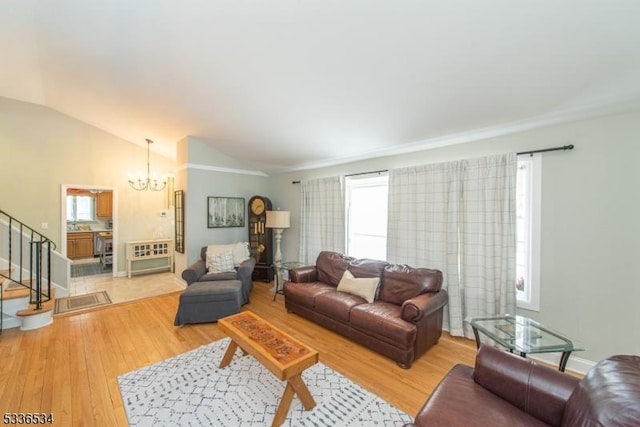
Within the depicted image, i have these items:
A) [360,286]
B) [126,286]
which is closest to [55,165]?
[126,286]

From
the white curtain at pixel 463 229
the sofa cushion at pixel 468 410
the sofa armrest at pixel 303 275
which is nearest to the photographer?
the sofa cushion at pixel 468 410

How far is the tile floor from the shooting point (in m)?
4.54

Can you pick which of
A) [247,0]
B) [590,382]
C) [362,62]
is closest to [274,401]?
[590,382]

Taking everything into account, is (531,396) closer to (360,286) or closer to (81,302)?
(360,286)

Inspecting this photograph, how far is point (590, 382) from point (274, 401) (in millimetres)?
1943

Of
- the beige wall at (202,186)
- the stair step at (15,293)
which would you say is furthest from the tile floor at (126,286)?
the stair step at (15,293)

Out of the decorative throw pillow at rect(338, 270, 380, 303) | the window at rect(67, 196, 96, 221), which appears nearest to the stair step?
the decorative throw pillow at rect(338, 270, 380, 303)

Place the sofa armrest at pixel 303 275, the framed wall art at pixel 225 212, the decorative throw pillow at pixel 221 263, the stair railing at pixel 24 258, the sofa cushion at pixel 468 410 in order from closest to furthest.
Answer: the sofa cushion at pixel 468 410 < the stair railing at pixel 24 258 < the sofa armrest at pixel 303 275 < the decorative throw pillow at pixel 221 263 < the framed wall art at pixel 225 212

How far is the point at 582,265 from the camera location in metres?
2.33

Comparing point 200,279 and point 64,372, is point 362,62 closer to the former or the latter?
point 200,279

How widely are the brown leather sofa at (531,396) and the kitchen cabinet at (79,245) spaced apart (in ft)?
30.2

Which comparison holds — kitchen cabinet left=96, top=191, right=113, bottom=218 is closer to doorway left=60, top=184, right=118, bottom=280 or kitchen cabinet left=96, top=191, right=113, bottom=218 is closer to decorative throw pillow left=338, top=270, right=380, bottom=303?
doorway left=60, top=184, right=118, bottom=280

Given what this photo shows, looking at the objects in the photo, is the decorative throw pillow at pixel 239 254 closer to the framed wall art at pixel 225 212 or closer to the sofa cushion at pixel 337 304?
the framed wall art at pixel 225 212

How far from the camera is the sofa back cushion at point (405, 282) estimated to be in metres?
2.90
